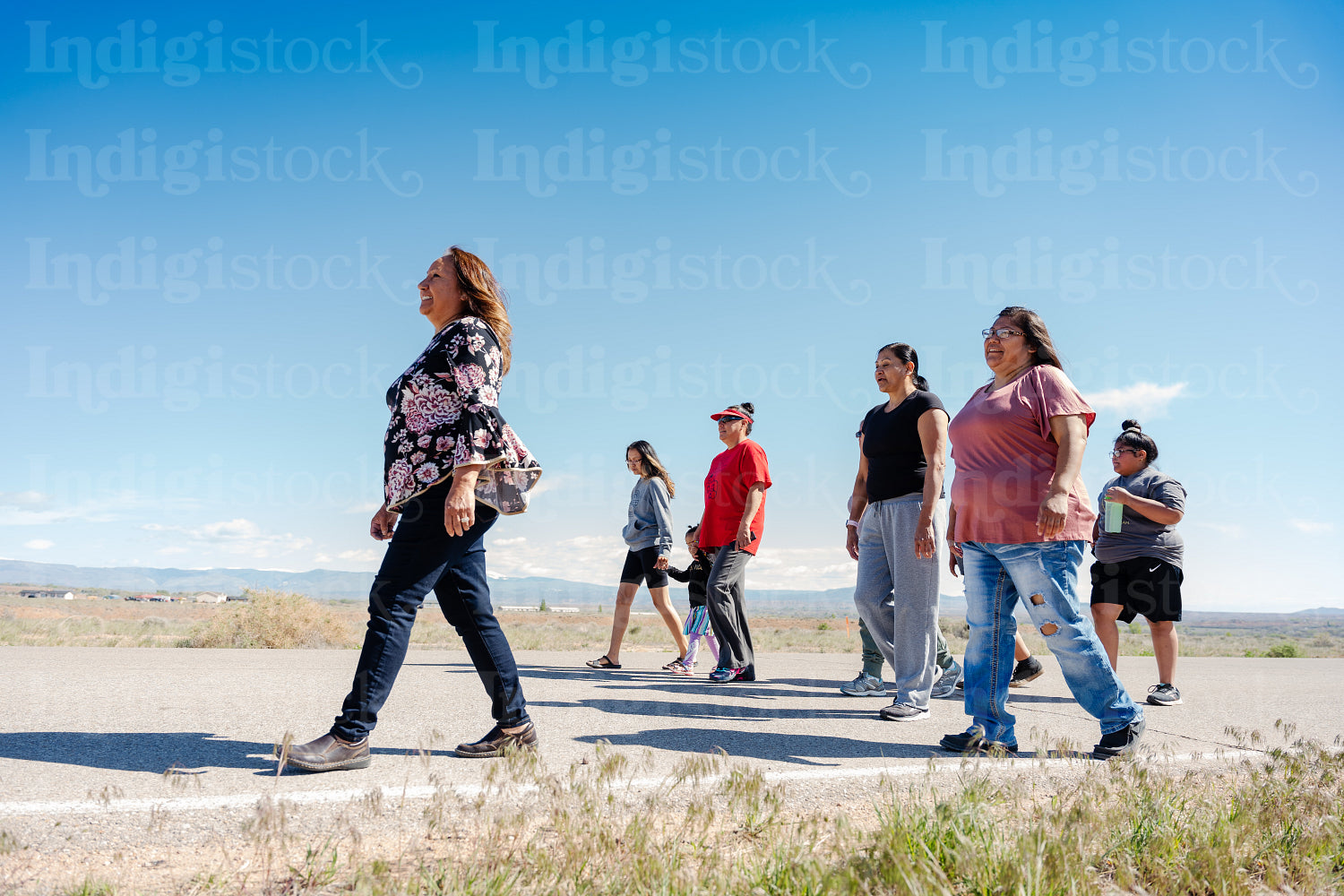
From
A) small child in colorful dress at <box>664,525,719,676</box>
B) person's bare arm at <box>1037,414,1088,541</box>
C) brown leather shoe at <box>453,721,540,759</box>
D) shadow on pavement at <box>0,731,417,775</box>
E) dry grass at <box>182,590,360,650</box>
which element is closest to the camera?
shadow on pavement at <box>0,731,417,775</box>

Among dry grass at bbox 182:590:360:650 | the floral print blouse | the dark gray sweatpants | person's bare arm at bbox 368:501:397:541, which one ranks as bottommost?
dry grass at bbox 182:590:360:650

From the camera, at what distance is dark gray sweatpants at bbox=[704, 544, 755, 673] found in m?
6.91

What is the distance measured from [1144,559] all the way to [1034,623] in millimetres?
2956

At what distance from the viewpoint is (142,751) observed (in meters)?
3.79

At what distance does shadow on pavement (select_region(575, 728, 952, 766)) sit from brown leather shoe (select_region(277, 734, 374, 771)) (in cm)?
105

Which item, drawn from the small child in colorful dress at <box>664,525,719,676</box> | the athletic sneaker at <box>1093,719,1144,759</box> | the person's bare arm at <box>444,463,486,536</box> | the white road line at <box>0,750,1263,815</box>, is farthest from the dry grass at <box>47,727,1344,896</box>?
the small child in colorful dress at <box>664,525,719,676</box>

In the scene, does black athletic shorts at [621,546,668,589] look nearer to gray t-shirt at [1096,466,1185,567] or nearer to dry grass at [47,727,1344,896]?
gray t-shirt at [1096,466,1185,567]

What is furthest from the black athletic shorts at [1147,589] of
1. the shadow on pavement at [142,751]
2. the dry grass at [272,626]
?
the dry grass at [272,626]

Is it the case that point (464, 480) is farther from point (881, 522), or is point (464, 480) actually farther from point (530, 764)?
point (881, 522)

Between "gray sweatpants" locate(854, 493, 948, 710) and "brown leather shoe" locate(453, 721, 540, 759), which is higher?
"gray sweatpants" locate(854, 493, 948, 710)

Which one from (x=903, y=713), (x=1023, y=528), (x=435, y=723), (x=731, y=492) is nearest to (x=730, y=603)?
(x=731, y=492)

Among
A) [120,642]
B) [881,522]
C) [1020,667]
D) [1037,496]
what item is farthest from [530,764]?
[120,642]

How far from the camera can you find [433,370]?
3736 millimetres

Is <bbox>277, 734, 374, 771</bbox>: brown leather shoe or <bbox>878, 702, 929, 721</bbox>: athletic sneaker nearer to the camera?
<bbox>277, 734, 374, 771</bbox>: brown leather shoe
